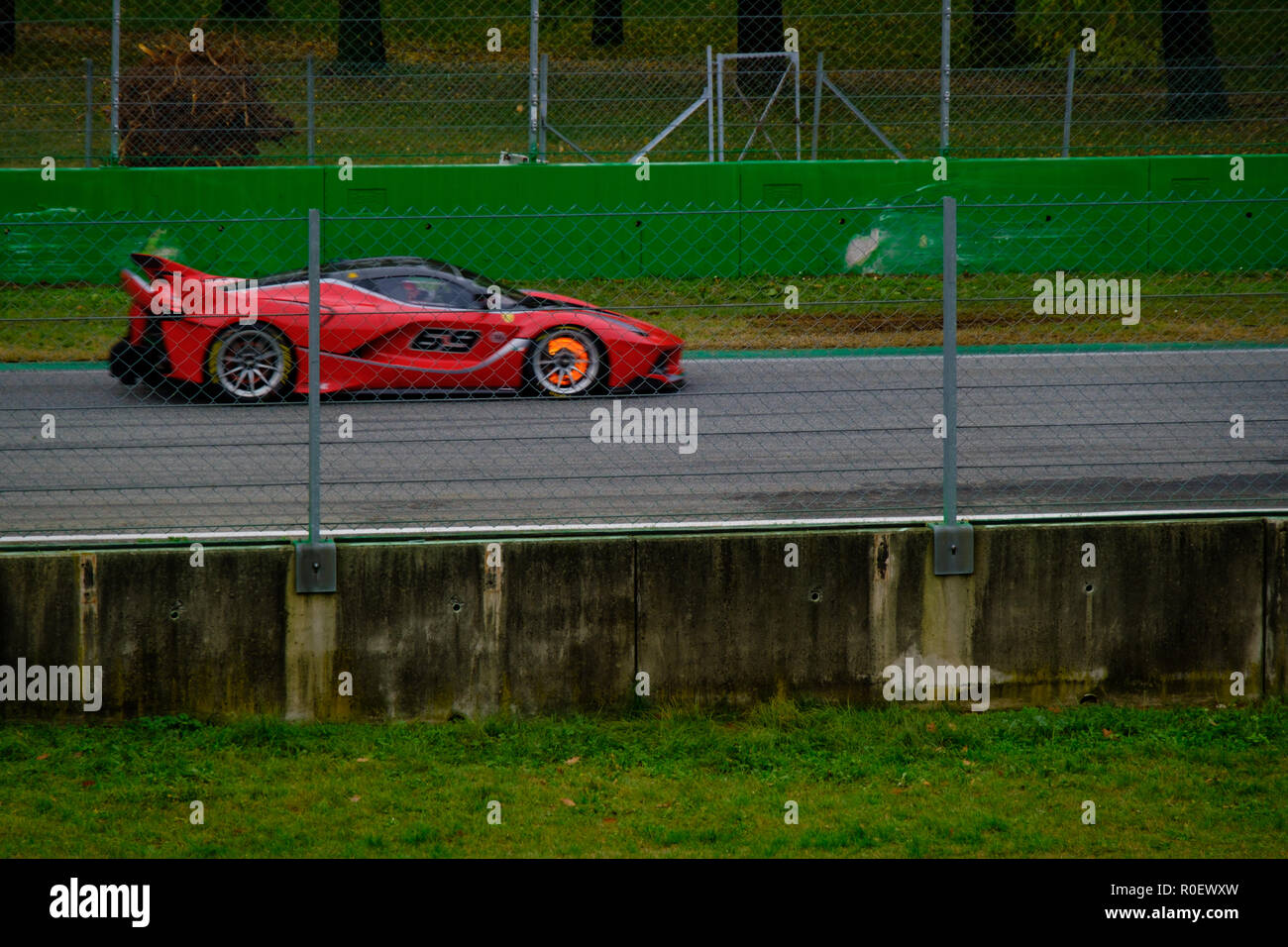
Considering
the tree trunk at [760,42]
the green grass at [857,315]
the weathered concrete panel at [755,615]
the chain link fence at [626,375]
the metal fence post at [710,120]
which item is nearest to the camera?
the weathered concrete panel at [755,615]

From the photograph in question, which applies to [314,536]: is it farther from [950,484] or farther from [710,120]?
[710,120]

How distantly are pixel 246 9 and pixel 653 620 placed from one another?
616 inches

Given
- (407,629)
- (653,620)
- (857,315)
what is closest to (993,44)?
(857,315)

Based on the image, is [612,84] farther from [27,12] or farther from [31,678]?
[31,678]

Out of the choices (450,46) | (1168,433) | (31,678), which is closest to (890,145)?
(450,46)

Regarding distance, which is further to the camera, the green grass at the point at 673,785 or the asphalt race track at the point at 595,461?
the asphalt race track at the point at 595,461

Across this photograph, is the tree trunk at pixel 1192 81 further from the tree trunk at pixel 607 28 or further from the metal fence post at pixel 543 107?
the metal fence post at pixel 543 107

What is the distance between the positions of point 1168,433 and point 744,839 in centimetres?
578

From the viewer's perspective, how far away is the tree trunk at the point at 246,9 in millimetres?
17641

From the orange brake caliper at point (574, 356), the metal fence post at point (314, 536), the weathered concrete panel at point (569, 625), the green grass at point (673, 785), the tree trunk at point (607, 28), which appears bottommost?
the green grass at point (673, 785)

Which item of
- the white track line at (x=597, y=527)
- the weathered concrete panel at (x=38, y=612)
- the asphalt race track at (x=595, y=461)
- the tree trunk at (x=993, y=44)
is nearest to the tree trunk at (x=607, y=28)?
the tree trunk at (x=993, y=44)

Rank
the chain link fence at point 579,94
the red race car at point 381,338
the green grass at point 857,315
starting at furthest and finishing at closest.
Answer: the chain link fence at point 579,94 → the green grass at point 857,315 → the red race car at point 381,338

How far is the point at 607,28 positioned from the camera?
1719 cm
